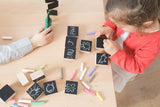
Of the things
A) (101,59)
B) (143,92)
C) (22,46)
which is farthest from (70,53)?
(143,92)

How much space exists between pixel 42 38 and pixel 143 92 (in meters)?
1.11

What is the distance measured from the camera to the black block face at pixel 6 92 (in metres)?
0.73

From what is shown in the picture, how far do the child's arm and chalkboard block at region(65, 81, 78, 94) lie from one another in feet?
0.90

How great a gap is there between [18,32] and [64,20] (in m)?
0.28

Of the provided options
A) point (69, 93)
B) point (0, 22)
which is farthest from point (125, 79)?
point (0, 22)

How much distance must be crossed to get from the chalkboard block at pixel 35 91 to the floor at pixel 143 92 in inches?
35.6

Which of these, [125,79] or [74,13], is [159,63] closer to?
[125,79]

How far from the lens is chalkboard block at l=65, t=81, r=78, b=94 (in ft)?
2.46

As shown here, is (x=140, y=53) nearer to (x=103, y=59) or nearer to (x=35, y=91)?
(x=103, y=59)

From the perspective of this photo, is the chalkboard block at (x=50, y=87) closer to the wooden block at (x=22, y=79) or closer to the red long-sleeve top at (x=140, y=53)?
the wooden block at (x=22, y=79)

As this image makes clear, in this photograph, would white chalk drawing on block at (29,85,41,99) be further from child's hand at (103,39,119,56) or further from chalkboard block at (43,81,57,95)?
child's hand at (103,39,119,56)

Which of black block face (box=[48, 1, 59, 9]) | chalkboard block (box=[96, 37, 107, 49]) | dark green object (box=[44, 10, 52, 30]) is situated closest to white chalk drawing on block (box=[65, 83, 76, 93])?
chalkboard block (box=[96, 37, 107, 49])

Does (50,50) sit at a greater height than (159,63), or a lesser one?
greater

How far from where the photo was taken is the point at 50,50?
0.87 m
